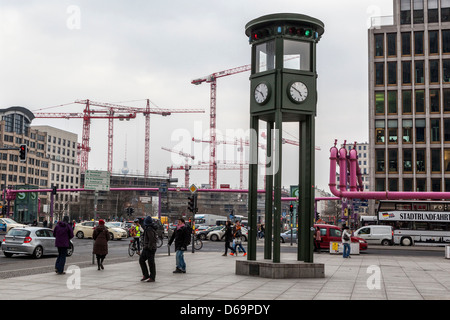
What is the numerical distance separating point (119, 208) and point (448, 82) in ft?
246

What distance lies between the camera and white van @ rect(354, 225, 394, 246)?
40719 millimetres

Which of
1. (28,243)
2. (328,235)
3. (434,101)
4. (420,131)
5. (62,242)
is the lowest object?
(328,235)

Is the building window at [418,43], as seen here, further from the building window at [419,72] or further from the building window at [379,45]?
the building window at [379,45]

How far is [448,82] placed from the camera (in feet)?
199

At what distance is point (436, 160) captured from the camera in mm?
60969

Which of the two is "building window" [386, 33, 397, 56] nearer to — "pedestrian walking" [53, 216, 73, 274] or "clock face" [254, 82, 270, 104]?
"clock face" [254, 82, 270, 104]

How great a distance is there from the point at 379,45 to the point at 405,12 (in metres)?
5.15

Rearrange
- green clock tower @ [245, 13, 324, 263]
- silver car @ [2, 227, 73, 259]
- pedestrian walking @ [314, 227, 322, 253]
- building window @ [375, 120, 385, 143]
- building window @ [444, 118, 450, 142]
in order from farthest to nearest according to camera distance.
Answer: building window @ [375, 120, 385, 143]
building window @ [444, 118, 450, 142]
pedestrian walking @ [314, 227, 322, 253]
silver car @ [2, 227, 73, 259]
green clock tower @ [245, 13, 324, 263]

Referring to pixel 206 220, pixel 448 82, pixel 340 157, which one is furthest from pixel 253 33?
pixel 206 220

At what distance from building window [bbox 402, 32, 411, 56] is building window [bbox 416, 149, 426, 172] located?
38.4 feet

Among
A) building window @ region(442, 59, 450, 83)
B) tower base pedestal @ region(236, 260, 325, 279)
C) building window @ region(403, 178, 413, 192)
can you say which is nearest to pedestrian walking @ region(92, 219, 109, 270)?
tower base pedestal @ region(236, 260, 325, 279)

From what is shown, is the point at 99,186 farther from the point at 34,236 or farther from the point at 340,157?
the point at 340,157

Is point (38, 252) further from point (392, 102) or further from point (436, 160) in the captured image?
point (436, 160)

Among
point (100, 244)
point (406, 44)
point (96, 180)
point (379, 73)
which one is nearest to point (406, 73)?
point (379, 73)
